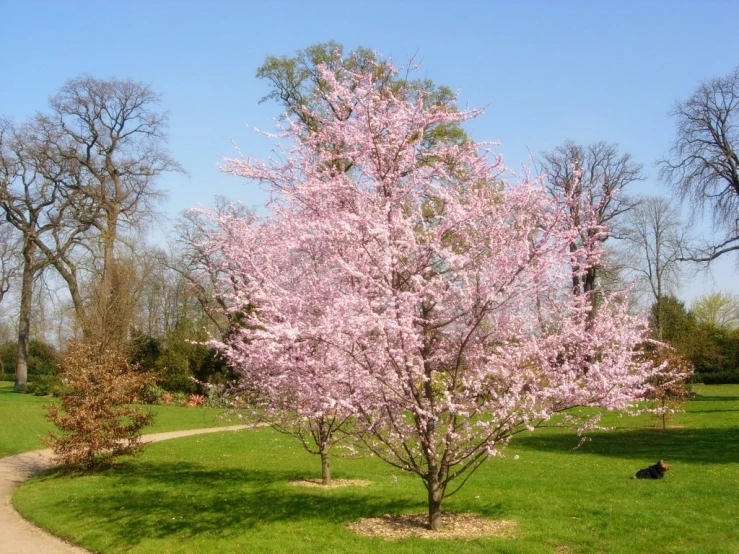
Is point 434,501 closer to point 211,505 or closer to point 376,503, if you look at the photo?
point 376,503

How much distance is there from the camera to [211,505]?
976 cm

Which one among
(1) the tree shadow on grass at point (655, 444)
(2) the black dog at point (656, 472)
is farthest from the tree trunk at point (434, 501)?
(1) the tree shadow on grass at point (655, 444)

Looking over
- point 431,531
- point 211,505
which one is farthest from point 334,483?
point 431,531

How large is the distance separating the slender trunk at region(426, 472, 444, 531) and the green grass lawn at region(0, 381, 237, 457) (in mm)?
7507

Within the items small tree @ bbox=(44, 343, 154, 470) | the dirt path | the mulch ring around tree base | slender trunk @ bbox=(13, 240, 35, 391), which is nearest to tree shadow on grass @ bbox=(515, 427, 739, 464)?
the mulch ring around tree base

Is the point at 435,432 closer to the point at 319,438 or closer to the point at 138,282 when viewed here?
the point at 319,438

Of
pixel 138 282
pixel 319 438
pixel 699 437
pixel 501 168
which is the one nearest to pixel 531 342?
pixel 501 168

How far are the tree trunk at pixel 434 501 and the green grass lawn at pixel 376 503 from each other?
51 cm

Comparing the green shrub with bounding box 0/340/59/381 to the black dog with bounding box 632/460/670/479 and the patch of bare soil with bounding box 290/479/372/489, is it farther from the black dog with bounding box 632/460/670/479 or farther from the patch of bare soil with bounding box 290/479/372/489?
the black dog with bounding box 632/460/670/479

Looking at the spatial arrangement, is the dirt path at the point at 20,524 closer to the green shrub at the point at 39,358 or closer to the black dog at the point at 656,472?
the black dog at the point at 656,472

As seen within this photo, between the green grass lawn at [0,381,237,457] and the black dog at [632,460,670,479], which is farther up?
the green grass lawn at [0,381,237,457]

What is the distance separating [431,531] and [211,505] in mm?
3684

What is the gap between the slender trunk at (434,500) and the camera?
7.65 m

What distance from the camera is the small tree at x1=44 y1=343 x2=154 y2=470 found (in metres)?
13.0
